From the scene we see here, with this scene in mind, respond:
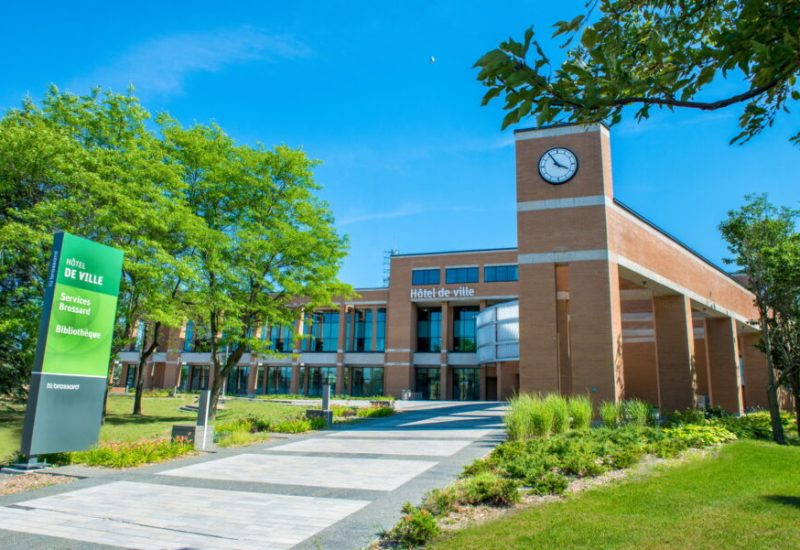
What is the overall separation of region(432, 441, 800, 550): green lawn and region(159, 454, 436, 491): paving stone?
338cm

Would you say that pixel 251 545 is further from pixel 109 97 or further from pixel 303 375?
pixel 303 375

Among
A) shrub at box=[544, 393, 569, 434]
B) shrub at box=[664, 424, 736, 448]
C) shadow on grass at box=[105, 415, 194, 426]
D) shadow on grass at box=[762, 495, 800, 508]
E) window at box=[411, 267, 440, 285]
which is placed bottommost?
shadow on grass at box=[105, 415, 194, 426]

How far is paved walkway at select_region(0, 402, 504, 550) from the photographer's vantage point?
6.67m

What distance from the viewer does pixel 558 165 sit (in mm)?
25297

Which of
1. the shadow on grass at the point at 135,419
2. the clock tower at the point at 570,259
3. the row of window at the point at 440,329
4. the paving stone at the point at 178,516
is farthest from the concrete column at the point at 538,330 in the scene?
the row of window at the point at 440,329

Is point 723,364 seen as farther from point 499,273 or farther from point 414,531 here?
point 414,531

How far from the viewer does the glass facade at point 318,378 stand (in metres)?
64.5

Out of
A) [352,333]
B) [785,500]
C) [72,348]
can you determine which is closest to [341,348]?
[352,333]

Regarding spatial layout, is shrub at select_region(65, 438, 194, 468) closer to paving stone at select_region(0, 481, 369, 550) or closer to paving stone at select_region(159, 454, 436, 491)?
paving stone at select_region(159, 454, 436, 491)

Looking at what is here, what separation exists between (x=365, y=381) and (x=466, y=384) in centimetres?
1193

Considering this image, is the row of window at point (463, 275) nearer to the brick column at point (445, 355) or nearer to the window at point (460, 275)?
the window at point (460, 275)

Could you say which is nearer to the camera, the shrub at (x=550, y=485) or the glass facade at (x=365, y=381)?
the shrub at (x=550, y=485)

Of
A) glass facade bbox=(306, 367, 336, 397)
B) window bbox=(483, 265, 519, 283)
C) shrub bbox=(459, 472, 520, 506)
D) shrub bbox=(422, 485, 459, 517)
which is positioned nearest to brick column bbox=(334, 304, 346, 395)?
glass facade bbox=(306, 367, 336, 397)

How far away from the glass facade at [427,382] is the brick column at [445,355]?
3.99ft
